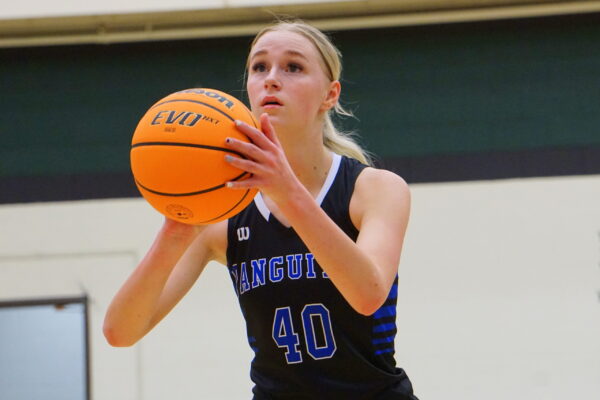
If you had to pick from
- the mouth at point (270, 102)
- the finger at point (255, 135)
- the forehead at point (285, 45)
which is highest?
the forehead at point (285, 45)

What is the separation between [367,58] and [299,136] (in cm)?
379

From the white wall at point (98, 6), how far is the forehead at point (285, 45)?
3.27 m

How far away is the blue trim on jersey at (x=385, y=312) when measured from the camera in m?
2.75

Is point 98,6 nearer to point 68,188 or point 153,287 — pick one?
point 68,188

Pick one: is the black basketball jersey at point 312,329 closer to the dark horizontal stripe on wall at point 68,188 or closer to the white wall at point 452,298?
the white wall at point 452,298

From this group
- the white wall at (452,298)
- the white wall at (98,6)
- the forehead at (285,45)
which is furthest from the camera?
the white wall at (98,6)

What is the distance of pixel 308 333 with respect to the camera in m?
2.71

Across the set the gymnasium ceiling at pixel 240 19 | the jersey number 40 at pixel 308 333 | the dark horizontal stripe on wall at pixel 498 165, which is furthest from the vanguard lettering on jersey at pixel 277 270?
the gymnasium ceiling at pixel 240 19

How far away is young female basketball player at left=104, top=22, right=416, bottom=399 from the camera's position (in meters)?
2.56

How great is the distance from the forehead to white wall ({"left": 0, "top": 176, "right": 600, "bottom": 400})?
3.33m

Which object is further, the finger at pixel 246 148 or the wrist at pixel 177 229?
the wrist at pixel 177 229

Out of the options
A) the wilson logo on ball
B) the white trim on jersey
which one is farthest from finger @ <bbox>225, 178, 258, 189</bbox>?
the white trim on jersey

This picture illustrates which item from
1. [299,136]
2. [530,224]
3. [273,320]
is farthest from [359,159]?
[530,224]

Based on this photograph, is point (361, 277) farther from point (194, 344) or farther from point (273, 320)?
point (194, 344)
